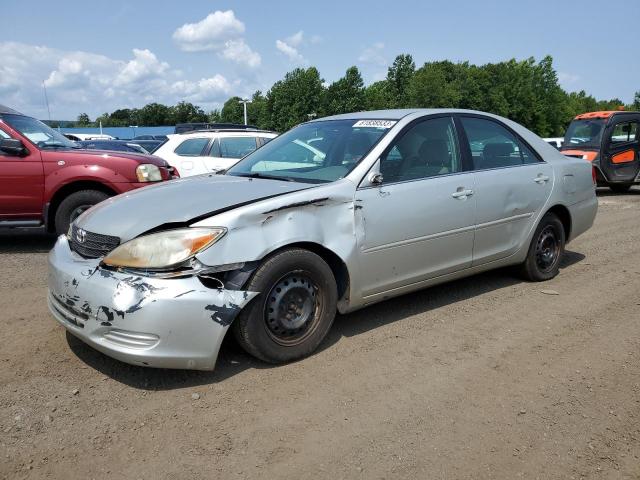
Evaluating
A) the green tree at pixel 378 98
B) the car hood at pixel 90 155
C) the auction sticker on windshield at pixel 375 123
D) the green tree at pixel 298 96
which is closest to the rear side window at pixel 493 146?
the auction sticker on windshield at pixel 375 123

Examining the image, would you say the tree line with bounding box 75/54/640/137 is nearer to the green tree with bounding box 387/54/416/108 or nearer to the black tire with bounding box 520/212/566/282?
the green tree with bounding box 387/54/416/108

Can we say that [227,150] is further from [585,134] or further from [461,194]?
[585,134]

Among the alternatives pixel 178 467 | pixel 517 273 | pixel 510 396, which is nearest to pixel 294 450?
pixel 178 467

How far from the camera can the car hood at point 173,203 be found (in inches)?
125

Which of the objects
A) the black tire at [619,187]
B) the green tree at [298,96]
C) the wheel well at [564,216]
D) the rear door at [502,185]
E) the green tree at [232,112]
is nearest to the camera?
the rear door at [502,185]

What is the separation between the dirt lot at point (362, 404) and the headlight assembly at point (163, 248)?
2.44ft

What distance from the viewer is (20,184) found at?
21.3ft

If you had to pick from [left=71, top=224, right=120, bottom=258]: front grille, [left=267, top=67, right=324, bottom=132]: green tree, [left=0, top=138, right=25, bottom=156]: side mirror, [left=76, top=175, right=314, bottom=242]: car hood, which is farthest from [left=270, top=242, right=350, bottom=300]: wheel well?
[left=267, top=67, right=324, bottom=132]: green tree

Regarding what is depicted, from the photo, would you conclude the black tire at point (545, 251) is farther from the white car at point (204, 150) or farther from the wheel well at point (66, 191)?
the white car at point (204, 150)

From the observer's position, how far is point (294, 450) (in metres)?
2.60

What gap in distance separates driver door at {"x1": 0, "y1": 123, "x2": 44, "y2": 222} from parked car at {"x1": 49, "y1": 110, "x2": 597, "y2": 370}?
3228 millimetres

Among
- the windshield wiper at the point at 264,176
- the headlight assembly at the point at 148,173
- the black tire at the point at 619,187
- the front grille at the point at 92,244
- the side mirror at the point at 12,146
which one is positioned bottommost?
the black tire at the point at 619,187

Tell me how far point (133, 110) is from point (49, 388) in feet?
473

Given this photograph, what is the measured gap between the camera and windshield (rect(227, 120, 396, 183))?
396 centimetres
